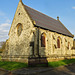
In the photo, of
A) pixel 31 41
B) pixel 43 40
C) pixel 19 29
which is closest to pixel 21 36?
pixel 19 29

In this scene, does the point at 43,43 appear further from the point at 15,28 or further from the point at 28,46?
the point at 15,28

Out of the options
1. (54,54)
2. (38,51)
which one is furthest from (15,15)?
(54,54)

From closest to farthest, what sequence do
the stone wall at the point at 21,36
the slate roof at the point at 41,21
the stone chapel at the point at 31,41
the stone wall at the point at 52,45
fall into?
1. the stone chapel at the point at 31,41
2. the stone wall at the point at 21,36
3. the stone wall at the point at 52,45
4. the slate roof at the point at 41,21

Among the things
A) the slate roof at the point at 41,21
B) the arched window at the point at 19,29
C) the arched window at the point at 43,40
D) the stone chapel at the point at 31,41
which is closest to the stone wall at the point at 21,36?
the stone chapel at the point at 31,41

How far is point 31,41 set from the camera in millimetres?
14938

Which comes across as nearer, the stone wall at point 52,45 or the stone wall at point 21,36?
the stone wall at point 21,36

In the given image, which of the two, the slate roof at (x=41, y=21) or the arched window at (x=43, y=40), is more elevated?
the slate roof at (x=41, y=21)

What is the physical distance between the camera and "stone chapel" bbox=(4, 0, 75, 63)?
600 inches

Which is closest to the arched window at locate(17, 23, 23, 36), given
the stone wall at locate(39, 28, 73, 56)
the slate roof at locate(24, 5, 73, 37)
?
the slate roof at locate(24, 5, 73, 37)

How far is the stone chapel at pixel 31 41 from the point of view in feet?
50.0

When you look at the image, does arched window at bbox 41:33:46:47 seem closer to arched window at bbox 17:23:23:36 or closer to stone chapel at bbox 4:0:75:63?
stone chapel at bbox 4:0:75:63

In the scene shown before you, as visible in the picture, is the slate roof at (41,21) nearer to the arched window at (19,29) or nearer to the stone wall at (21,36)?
the stone wall at (21,36)

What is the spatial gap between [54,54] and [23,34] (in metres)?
8.03

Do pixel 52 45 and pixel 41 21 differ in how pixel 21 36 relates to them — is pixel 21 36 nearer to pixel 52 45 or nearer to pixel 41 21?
pixel 41 21
